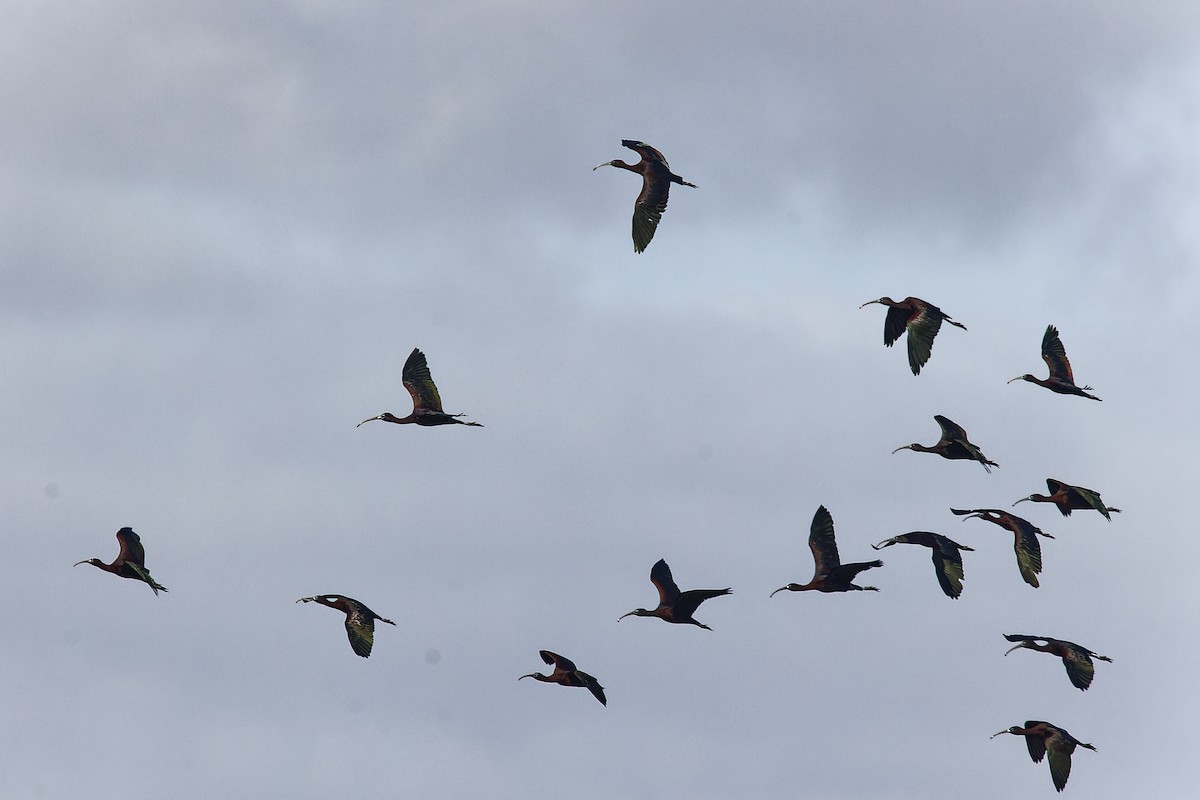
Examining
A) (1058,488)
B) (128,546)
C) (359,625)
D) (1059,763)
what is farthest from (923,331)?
(128,546)

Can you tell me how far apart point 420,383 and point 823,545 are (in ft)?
42.4

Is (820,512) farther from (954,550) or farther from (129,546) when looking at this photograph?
(129,546)

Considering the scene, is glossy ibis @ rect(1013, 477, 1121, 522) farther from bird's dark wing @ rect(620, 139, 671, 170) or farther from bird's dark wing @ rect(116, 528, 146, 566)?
bird's dark wing @ rect(116, 528, 146, 566)

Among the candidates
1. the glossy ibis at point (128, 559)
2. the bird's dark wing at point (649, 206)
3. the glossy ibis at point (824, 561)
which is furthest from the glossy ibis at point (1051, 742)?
the glossy ibis at point (128, 559)

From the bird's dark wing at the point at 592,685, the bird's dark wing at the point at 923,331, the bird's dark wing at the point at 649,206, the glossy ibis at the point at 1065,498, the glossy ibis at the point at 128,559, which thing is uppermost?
the bird's dark wing at the point at 649,206

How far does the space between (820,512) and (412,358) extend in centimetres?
1296

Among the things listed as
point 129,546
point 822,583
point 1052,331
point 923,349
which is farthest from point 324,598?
point 1052,331

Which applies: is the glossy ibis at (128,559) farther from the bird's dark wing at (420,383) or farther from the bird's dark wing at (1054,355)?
the bird's dark wing at (1054,355)

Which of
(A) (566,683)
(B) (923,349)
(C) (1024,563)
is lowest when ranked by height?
(A) (566,683)

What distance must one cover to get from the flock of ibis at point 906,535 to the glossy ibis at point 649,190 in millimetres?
29

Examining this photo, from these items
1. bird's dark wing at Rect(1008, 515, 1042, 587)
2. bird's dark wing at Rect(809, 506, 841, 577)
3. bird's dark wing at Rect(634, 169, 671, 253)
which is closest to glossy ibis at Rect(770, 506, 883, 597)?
bird's dark wing at Rect(809, 506, 841, 577)

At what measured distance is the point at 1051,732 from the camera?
67812mm

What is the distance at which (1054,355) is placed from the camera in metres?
72.0

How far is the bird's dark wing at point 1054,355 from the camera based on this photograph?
71812 mm
